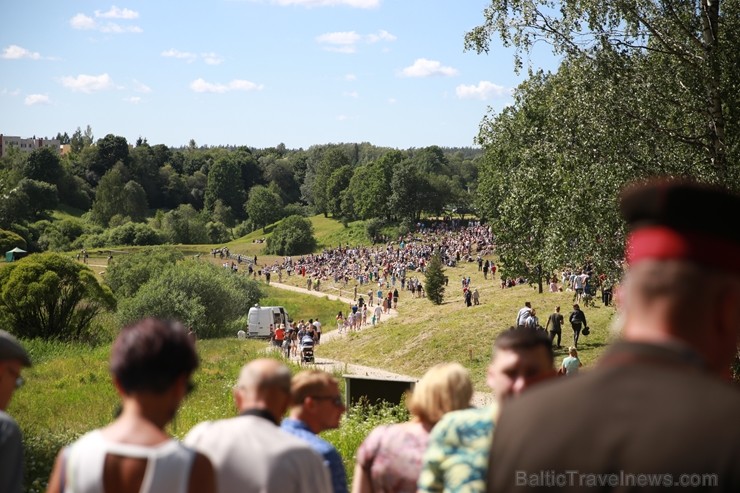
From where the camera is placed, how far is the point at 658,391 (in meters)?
2.03

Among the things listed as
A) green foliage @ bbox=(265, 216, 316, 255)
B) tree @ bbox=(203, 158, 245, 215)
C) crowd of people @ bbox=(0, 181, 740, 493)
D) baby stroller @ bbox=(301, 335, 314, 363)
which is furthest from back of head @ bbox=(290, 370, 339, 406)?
tree @ bbox=(203, 158, 245, 215)

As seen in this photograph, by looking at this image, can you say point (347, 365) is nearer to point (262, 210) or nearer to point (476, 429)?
point (476, 429)

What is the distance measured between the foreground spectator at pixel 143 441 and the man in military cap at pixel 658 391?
1.34m

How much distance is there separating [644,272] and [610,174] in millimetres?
16361

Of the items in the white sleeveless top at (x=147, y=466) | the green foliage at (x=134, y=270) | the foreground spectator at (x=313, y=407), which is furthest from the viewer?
the green foliage at (x=134, y=270)

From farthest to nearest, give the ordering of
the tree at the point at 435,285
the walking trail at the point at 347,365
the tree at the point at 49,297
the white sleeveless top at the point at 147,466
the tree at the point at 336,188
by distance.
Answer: the tree at the point at 336,188
the tree at the point at 435,285
the tree at the point at 49,297
the walking trail at the point at 347,365
the white sleeveless top at the point at 147,466

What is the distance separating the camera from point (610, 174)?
1802 centimetres

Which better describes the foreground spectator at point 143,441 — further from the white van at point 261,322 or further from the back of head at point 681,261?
the white van at point 261,322

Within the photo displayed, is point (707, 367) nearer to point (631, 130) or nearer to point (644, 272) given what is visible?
point (644, 272)

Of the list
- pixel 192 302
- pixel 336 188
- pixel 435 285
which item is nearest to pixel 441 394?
pixel 192 302

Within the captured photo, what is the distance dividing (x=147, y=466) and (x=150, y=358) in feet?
1.23

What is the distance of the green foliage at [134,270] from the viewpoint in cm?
5622

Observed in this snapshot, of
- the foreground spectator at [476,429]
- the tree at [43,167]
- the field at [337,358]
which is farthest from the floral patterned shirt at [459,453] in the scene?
the tree at [43,167]

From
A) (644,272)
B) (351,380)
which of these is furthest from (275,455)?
(351,380)
